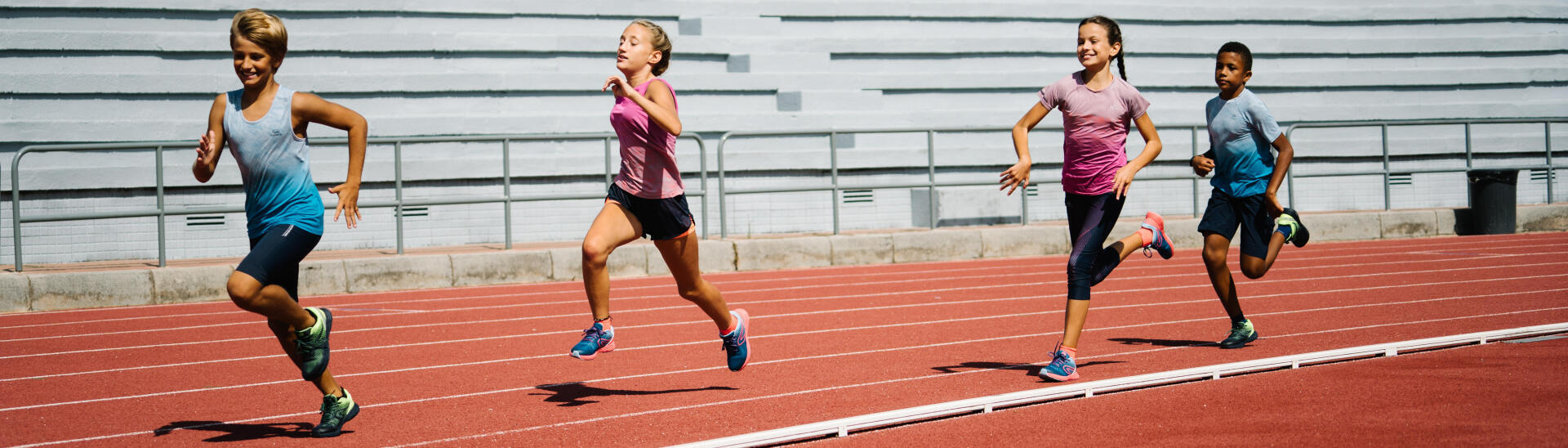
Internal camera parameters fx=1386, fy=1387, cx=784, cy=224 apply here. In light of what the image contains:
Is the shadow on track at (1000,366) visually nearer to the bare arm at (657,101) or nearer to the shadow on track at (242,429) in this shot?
the bare arm at (657,101)

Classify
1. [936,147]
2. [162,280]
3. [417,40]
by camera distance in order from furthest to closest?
1. [936,147]
2. [417,40]
3. [162,280]

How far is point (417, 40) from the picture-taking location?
616 inches

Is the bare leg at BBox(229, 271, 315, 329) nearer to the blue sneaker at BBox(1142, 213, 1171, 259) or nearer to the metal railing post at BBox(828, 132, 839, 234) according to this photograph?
the blue sneaker at BBox(1142, 213, 1171, 259)

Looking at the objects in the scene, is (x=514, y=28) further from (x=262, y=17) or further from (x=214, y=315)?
(x=262, y=17)

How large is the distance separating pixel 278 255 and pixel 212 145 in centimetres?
43

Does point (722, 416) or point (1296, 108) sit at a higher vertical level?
point (1296, 108)

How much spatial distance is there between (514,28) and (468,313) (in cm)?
747

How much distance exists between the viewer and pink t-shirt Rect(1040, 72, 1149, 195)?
596 cm

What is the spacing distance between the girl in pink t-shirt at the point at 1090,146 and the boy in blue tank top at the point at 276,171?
286cm

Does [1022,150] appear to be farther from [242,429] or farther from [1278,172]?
[242,429]

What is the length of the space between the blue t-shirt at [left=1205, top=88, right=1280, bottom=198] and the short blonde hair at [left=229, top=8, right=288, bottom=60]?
432cm

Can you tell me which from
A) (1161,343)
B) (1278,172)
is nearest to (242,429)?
(1161,343)

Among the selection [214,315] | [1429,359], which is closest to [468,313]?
[214,315]

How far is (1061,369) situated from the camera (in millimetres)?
5848
